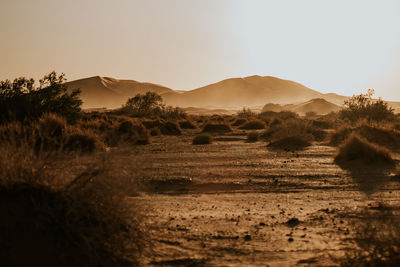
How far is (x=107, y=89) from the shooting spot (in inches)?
6471

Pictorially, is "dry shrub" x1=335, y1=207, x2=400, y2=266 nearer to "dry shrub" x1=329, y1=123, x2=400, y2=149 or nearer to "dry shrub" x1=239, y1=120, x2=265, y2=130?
"dry shrub" x1=329, y1=123, x2=400, y2=149

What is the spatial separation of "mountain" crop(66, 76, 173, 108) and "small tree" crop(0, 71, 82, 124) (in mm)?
132209

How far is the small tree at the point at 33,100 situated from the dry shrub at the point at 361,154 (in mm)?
11675

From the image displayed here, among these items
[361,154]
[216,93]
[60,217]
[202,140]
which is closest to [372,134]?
[361,154]

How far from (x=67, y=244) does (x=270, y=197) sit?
16.9ft

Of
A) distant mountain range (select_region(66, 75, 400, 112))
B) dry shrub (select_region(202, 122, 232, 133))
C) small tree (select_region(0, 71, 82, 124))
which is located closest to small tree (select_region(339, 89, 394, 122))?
dry shrub (select_region(202, 122, 232, 133))

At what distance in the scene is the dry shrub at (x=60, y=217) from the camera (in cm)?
440

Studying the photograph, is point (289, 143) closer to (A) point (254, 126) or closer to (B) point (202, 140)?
(B) point (202, 140)

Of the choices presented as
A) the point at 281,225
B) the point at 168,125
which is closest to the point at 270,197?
the point at 281,225

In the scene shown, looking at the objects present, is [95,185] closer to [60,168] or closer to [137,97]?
[60,168]

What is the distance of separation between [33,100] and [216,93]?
158636 mm

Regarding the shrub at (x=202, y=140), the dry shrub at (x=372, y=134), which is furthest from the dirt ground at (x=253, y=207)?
the dry shrub at (x=372, y=134)

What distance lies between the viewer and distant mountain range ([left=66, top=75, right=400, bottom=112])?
6206 inches

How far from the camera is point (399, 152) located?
52.5 ft
